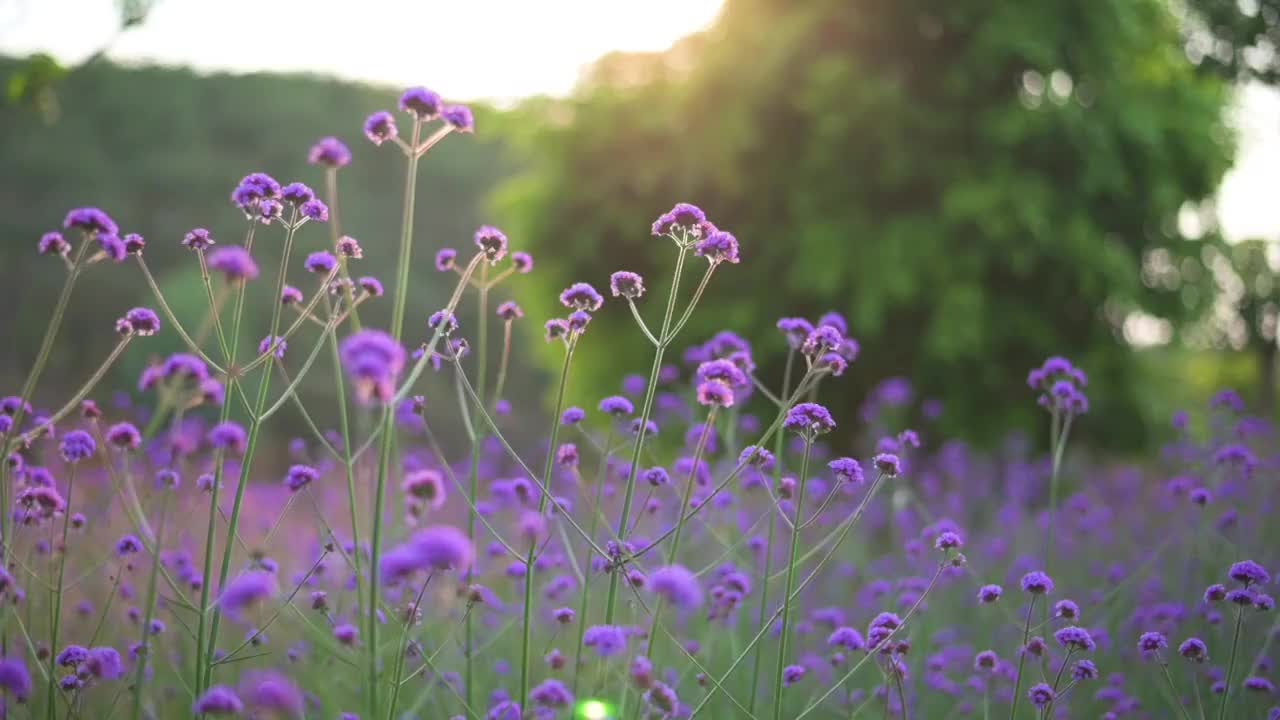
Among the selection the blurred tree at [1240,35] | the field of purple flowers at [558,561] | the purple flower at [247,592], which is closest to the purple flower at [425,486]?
the field of purple flowers at [558,561]

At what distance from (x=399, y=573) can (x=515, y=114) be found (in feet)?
45.5

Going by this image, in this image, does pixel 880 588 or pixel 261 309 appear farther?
pixel 261 309

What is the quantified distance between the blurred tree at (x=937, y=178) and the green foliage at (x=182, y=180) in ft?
38.6

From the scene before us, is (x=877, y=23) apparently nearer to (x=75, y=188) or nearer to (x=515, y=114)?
(x=515, y=114)

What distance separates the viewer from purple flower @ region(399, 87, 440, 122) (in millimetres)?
2336

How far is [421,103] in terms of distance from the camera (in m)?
2.35

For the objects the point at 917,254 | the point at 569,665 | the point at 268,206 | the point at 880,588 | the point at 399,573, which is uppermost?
the point at 917,254

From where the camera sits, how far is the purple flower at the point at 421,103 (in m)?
2.34

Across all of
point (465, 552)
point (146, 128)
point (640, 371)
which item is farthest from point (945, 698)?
point (146, 128)

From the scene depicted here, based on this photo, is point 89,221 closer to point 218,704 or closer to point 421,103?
point 421,103

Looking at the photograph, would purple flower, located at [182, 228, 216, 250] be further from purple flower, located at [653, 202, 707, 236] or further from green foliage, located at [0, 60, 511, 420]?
green foliage, located at [0, 60, 511, 420]

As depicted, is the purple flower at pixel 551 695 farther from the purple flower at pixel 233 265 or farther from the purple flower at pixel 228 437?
the purple flower at pixel 233 265

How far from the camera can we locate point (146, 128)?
29.9m

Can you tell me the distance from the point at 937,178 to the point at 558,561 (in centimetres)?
894
